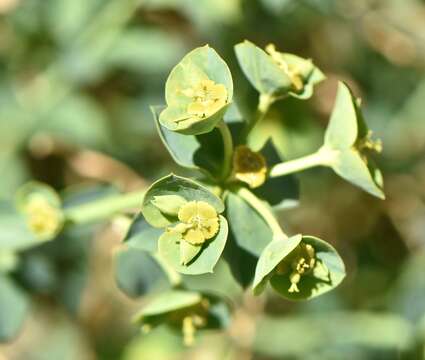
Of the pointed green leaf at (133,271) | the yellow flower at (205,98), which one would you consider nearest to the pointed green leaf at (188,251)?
the yellow flower at (205,98)

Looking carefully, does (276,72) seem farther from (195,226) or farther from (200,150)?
(195,226)

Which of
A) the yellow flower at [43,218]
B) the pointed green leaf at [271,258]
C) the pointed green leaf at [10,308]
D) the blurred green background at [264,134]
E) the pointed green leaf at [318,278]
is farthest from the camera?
the blurred green background at [264,134]

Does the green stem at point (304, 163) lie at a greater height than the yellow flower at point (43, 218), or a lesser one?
greater

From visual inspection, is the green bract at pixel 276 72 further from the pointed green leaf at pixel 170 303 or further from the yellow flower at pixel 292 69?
the pointed green leaf at pixel 170 303

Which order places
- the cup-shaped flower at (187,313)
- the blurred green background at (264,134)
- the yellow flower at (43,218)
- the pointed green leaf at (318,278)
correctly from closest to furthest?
1. the pointed green leaf at (318,278)
2. the cup-shaped flower at (187,313)
3. the yellow flower at (43,218)
4. the blurred green background at (264,134)

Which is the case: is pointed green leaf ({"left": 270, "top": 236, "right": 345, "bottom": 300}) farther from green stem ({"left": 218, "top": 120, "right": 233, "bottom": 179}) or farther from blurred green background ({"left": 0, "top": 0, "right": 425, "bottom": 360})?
blurred green background ({"left": 0, "top": 0, "right": 425, "bottom": 360})

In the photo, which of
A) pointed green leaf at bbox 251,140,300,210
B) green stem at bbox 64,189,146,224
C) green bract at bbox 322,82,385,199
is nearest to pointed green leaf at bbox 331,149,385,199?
green bract at bbox 322,82,385,199

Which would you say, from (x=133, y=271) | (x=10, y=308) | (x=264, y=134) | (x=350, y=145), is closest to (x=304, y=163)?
(x=350, y=145)

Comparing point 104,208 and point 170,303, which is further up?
point 104,208
